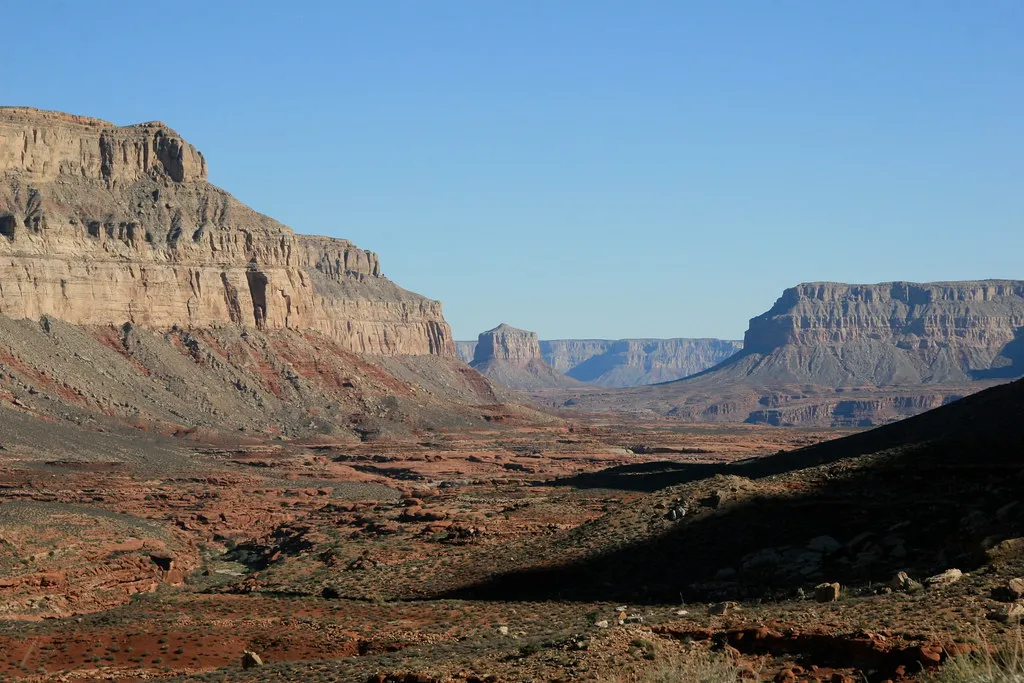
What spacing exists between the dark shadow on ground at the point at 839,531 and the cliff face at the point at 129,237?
78479 mm

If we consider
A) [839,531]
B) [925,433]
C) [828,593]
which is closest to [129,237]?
[925,433]

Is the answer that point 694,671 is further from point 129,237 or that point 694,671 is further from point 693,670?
point 129,237

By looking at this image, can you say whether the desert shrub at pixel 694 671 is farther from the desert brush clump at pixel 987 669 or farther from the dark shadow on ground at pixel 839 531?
the dark shadow on ground at pixel 839 531

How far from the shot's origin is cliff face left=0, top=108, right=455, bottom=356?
361ft

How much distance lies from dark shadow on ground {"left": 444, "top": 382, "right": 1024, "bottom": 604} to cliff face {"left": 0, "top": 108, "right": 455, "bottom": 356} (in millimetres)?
78479

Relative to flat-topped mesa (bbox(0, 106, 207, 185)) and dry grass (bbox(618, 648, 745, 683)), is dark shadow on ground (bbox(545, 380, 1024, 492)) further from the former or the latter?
flat-topped mesa (bbox(0, 106, 207, 185))

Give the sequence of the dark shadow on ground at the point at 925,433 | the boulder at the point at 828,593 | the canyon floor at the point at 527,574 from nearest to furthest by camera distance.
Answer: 1. the canyon floor at the point at 527,574
2. the boulder at the point at 828,593
3. the dark shadow on ground at the point at 925,433

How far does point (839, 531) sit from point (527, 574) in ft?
31.8

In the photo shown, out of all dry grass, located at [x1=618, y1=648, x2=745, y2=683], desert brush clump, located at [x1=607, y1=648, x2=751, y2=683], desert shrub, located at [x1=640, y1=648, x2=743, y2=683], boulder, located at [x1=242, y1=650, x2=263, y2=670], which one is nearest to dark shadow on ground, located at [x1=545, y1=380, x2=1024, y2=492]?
desert brush clump, located at [x1=607, y1=648, x2=751, y2=683]

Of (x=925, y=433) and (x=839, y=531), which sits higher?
(x=925, y=433)

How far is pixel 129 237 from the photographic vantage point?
11769 centimetres

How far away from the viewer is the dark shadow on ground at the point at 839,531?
32.8 metres

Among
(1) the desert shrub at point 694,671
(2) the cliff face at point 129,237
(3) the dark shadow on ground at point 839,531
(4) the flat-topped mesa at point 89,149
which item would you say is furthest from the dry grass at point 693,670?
(4) the flat-topped mesa at point 89,149

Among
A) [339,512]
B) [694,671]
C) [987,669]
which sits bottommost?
[339,512]
